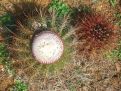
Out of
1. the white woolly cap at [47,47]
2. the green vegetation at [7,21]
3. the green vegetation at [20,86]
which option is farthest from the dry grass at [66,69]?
the white woolly cap at [47,47]

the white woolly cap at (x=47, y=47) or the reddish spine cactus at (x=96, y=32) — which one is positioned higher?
the reddish spine cactus at (x=96, y=32)

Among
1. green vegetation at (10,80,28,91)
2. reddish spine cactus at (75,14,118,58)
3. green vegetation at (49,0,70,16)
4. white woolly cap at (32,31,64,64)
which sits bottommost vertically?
green vegetation at (10,80,28,91)

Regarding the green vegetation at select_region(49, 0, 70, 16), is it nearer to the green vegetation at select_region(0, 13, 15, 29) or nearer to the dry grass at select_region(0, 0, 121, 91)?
the dry grass at select_region(0, 0, 121, 91)

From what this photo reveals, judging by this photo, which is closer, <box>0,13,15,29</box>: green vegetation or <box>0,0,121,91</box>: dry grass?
<box>0,0,121,91</box>: dry grass

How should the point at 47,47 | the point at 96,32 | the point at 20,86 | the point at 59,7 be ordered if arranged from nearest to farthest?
the point at 47,47 → the point at 96,32 → the point at 20,86 → the point at 59,7

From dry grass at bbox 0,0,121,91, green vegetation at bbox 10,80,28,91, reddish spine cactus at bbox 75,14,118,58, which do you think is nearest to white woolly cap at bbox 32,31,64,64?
dry grass at bbox 0,0,121,91

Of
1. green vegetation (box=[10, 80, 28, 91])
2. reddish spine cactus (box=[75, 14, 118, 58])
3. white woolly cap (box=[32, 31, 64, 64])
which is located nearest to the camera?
white woolly cap (box=[32, 31, 64, 64])

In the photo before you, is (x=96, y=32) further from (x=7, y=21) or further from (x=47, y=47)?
(x=7, y=21)

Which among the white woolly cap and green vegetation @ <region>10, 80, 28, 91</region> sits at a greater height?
the white woolly cap

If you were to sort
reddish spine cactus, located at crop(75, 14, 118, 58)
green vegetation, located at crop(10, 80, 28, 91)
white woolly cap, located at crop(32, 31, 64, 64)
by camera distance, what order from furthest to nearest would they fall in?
green vegetation, located at crop(10, 80, 28, 91) → reddish spine cactus, located at crop(75, 14, 118, 58) → white woolly cap, located at crop(32, 31, 64, 64)

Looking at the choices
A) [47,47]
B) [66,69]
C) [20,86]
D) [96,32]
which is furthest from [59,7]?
[20,86]

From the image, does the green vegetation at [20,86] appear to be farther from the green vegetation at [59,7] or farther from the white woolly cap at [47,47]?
the green vegetation at [59,7]
